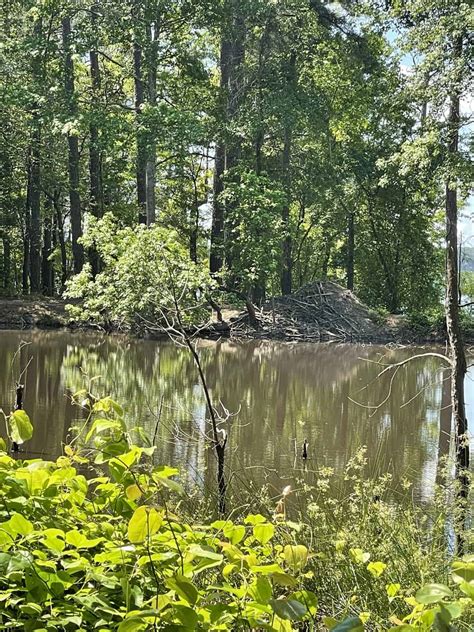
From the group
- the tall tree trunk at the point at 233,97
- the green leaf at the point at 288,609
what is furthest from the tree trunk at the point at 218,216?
the green leaf at the point at 288,609

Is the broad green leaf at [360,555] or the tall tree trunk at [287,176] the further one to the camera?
the tall tree trunk at [287,176]

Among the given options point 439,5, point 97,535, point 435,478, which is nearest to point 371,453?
point 435,478

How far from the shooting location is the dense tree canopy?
2142cm

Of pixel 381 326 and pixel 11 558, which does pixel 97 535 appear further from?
pixel 381 326

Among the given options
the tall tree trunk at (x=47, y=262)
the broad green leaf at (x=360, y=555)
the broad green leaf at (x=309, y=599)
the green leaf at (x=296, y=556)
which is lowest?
the broad green leaf at (x=360, y=555)

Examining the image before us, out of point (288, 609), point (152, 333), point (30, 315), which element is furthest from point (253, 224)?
point (288, 609)

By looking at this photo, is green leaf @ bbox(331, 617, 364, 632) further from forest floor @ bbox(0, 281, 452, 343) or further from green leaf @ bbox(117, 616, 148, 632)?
forest floor @ bbox(0, 281, 452, 343)

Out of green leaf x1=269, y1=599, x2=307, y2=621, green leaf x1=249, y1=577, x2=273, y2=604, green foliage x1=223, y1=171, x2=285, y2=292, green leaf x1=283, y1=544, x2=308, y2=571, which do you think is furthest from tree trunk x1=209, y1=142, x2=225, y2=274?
green leaf x1=269, y1=599, x2=307, y2=621

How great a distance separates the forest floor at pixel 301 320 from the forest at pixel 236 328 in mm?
123

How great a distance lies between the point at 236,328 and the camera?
25.6 m

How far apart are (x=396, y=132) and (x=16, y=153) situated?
1524cm

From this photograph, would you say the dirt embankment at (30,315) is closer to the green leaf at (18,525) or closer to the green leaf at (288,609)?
the green leaf at (18,525)

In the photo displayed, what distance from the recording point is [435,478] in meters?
7.50

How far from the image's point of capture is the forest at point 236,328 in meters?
1.37
